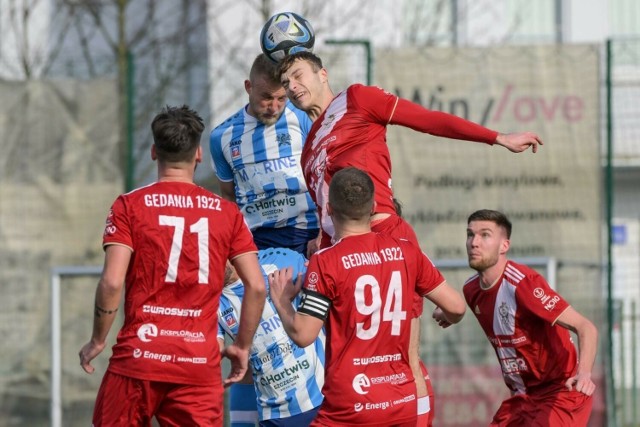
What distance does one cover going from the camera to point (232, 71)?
11.3 m

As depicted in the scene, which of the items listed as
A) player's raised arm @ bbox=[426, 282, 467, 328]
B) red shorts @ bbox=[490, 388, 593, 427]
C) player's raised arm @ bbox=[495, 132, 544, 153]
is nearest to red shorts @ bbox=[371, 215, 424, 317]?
player's raised arm @ bbox=[426, 282, 467, 328]

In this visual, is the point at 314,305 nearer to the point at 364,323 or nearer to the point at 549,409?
the point at 364,323

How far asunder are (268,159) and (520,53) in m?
4.56

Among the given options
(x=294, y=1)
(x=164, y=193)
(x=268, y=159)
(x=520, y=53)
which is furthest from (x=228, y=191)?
(x=294, y=1)

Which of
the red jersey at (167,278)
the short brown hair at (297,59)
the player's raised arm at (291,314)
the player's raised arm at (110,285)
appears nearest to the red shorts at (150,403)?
the red jersey at (167,278)

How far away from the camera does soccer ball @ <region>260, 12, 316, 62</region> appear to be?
7379 mm

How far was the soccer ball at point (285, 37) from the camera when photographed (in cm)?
738

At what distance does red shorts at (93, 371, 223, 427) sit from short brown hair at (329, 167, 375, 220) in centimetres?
110

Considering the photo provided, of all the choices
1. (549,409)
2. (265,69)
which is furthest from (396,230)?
(549,409)

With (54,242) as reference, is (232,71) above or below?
above

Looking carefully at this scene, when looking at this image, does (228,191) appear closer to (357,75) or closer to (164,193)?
(164,193)

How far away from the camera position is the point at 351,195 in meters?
5.85

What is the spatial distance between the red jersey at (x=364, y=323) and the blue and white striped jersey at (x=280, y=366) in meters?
1.57

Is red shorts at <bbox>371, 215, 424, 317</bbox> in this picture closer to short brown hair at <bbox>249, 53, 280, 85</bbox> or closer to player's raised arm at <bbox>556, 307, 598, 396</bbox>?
player's raised arm at <bbox>556, 307, 598, 396</bbox>
